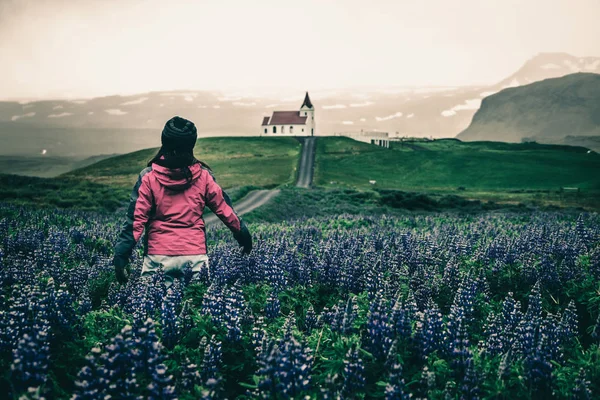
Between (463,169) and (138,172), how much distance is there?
62.1m

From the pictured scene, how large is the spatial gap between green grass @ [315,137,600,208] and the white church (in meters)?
19.6

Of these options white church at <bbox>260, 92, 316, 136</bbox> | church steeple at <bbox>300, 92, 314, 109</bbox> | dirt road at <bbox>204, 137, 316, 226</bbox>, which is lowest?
dirt road at <bbox>204, 137, 316, 226</bbox>

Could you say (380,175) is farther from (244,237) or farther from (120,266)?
(120,266)

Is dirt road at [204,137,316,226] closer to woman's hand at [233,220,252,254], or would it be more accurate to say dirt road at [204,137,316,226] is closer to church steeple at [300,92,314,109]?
church steeple at [300,92,314,109]

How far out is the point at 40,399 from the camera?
3531 mm

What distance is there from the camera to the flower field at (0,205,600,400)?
422cm

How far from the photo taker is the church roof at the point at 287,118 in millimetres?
136250

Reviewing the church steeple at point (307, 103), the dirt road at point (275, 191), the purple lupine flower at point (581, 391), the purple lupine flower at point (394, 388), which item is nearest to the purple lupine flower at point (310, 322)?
the purple lupine flower at point (394, 388)

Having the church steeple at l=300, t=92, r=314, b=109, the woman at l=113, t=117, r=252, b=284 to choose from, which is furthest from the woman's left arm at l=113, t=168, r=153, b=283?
the church steeple at l=300, t=92, r=314, b=109

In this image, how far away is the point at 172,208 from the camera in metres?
7.32

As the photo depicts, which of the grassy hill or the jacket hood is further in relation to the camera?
the grassy hill

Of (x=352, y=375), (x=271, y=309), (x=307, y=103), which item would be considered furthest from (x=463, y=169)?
(x=352, y=375)

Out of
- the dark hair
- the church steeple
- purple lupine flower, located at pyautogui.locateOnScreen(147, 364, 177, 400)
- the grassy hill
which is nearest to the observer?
purple lupine flower, located at pyautogui.locateOnScreen(147, 364, 177, 400)

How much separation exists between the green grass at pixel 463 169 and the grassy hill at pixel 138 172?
8235mm
